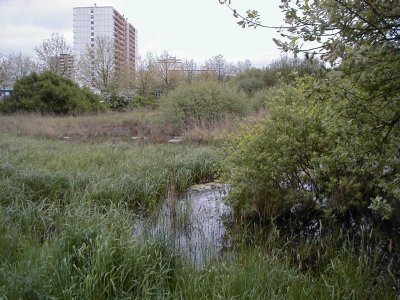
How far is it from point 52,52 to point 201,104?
2807cm

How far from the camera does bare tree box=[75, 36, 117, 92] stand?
38188 millimetres

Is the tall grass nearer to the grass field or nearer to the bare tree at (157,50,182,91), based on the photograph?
the grass field

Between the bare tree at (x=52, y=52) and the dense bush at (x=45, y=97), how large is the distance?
15063 millimetres

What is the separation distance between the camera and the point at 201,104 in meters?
15.2

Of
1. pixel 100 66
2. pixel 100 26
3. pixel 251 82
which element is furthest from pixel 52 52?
pixel 100 26

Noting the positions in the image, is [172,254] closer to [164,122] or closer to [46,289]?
[46,289]

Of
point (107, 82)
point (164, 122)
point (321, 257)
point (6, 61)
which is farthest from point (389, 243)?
point (6, 61)

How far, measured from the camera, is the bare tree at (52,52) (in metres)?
36.7

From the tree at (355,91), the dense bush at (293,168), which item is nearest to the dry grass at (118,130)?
the dense bush at (293,168)

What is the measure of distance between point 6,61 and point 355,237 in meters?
44.9

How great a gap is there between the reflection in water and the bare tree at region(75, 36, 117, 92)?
33584 mm

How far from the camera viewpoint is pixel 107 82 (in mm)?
38062

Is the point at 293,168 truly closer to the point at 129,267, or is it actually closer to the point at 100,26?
the point at 129,267

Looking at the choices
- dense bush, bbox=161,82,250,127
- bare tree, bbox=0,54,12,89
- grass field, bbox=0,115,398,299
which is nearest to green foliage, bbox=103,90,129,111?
dense bush, bbox=161,82,250,127
